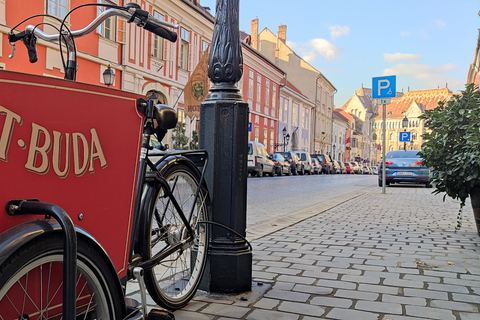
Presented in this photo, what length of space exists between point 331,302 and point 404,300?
51 cm

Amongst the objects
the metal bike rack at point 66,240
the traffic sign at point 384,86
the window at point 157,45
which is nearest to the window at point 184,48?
the window at point 157,45

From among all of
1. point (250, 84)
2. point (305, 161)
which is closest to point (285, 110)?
point (250, 84)

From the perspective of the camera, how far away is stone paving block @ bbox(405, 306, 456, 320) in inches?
113

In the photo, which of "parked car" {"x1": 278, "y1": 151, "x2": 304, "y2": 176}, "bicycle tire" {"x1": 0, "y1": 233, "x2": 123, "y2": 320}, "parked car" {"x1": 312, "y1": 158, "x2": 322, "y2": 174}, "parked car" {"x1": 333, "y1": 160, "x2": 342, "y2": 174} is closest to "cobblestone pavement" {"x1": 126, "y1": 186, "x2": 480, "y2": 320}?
"bicycle tire" {"x1": 0, "y1": 233, "x2": 123, "y2": 320}

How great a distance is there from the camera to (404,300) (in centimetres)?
322

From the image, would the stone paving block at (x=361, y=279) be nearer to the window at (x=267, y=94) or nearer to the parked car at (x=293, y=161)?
the parked car at (x=293, y=161)

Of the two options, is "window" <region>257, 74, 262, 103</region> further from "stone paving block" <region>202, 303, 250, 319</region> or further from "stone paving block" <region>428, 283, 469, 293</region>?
"stone paving block" <region>202, 303, 250, 319</region>

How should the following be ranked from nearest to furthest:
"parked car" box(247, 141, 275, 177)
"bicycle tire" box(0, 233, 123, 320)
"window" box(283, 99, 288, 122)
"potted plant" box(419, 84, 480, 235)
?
1. "bicycle tire" box(0, 233, 123, 320)
2. "potted plant" box(419, 84, 480, 235)
3. "parked car" box(247, 141, 275, 177)
4. "window" box(283, 99, 288, 122)

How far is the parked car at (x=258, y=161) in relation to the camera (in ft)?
77.8

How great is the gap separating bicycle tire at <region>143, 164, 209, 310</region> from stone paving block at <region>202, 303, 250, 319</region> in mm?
170

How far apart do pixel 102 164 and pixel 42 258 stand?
1.68ft

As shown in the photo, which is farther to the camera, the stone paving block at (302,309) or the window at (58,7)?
the window at (58,7)

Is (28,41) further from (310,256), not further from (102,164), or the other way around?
(310,256)

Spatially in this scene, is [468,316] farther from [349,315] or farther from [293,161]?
[293,161]
